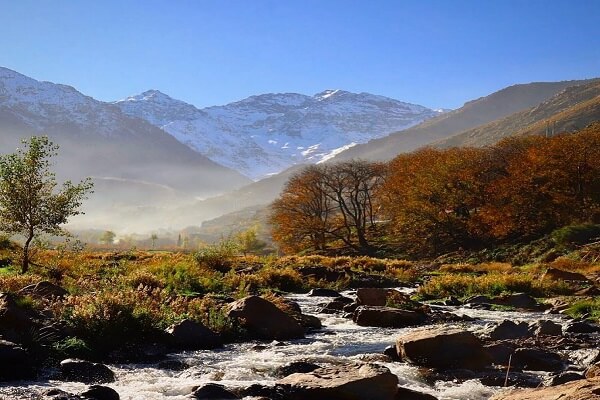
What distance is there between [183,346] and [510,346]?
24.2 ft

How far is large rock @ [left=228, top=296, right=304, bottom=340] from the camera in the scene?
1520 cm

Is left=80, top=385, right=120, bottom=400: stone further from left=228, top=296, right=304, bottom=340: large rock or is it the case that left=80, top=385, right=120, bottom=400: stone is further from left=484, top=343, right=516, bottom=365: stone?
left=484, top=343, right=516, bottom=365: stone

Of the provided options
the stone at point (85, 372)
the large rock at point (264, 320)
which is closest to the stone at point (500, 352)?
the large rock at point (264, 320)

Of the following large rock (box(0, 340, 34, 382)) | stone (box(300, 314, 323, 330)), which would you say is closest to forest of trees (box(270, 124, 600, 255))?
stone (box(300, 314, 323, 330))

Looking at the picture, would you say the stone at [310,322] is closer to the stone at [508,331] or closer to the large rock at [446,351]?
the stone at [508,331]

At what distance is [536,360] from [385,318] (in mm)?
5998

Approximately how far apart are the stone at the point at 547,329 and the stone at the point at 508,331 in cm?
28

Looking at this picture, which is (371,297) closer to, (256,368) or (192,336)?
(192,336)

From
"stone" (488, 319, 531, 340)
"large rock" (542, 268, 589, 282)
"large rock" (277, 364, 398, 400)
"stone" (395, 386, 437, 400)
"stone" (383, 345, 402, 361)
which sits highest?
"large rock" (277, 364, 398, 400)

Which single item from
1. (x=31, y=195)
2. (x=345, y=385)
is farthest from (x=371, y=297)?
(x=31, y=195)

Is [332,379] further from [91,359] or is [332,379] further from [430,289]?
[430,289]

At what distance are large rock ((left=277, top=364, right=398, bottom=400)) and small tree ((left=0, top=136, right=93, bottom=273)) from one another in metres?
18.7

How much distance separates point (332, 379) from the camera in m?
8.98

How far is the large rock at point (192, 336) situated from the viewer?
13.5 meters
